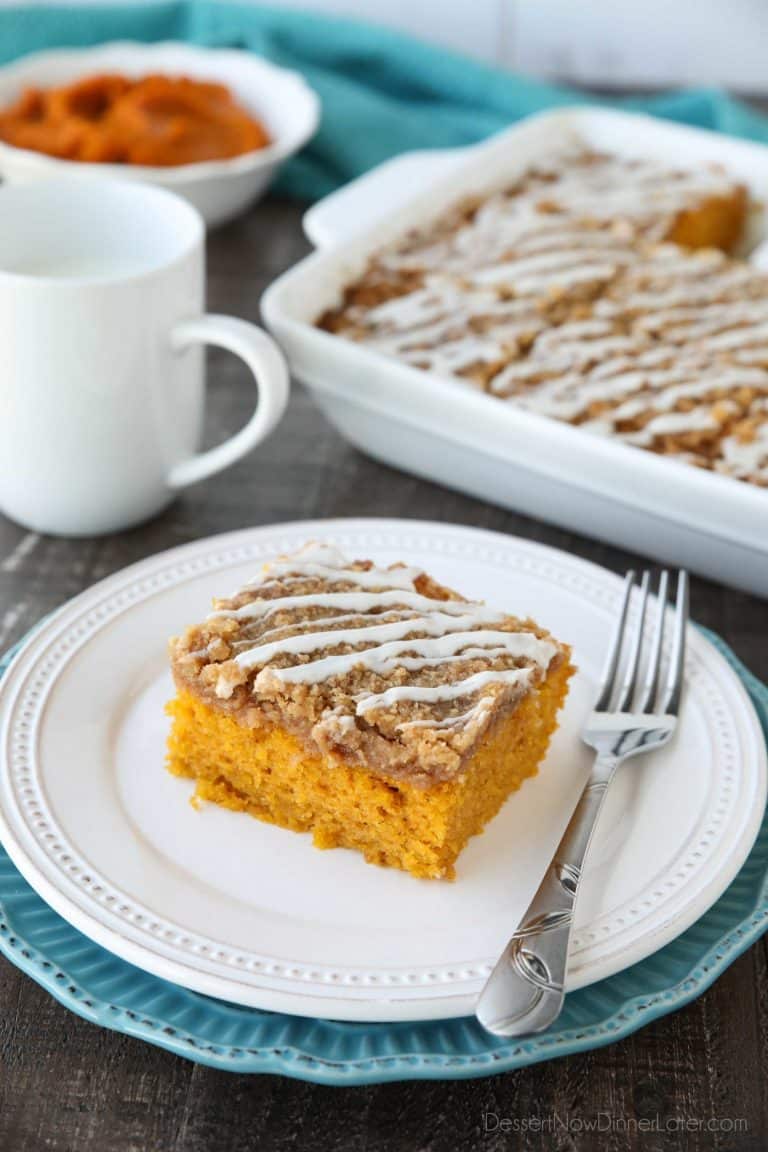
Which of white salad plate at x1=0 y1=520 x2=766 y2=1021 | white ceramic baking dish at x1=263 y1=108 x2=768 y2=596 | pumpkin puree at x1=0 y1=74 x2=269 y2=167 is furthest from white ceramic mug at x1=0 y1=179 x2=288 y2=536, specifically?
pumpkin puree at x1=0 y1=74 x2=269 y2=167

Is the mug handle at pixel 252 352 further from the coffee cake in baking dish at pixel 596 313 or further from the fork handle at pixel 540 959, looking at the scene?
the fork handle at pixel 540 959

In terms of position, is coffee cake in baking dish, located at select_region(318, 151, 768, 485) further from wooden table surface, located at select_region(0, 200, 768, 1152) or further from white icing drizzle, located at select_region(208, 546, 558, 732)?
wooden table surface, located at select_region(0, 200, 768, 1152)

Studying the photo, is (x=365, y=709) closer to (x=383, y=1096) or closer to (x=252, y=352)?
(x=383, y=1096)

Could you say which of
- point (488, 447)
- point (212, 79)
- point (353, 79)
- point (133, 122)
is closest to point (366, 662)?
point (488, 447)

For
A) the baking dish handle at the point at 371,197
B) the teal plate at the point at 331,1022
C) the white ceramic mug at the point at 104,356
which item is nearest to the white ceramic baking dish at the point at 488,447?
the baking dish handle at the point at 371,197

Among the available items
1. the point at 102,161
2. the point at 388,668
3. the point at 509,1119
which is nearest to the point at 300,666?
the point at 388,668

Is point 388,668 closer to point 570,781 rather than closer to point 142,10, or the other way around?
point 570,781
